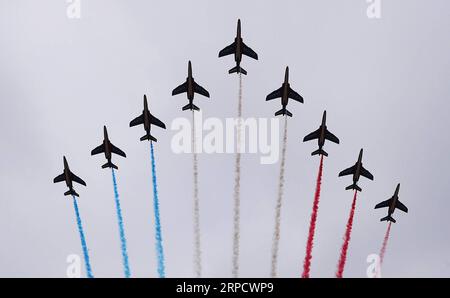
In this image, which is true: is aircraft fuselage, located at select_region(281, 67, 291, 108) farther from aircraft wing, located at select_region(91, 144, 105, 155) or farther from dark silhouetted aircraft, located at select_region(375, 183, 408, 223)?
aircraft wing, located at select_region(91, 144, 105, 155)

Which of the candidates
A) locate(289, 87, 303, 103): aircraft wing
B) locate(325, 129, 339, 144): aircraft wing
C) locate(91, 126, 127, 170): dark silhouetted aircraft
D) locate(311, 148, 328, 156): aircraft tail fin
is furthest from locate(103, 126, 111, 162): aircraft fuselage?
locate(325, 129, 339, 144): aircraft wing

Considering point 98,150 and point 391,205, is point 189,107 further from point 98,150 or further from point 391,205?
point 391,205

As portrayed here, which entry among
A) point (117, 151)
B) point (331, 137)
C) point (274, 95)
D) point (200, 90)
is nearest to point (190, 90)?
point (200, 90)

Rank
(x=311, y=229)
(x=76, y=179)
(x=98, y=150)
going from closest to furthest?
(x=311, y=229) → (x=76, y=179) → (x=98, y=150)

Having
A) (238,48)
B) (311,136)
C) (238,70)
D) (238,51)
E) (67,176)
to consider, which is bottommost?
(67,176)

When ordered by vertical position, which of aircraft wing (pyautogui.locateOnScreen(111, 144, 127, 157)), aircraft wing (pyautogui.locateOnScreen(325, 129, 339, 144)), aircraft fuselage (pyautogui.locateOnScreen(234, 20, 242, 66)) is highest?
aircraft fuselage (pyautogui.locateOnScreen(234, 20, 242, 66))
